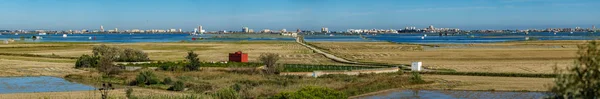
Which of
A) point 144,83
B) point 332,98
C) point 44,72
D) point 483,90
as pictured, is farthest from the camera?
point 44,72

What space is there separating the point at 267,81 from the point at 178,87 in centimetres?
500

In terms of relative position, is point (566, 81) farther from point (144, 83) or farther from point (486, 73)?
point (486, 73)

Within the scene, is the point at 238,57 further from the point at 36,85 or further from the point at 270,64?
the point at 36,85

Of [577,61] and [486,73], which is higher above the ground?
[577,61]

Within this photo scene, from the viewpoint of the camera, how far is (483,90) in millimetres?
27344

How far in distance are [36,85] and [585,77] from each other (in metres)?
27.9

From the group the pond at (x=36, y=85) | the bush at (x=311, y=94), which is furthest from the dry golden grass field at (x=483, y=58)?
the pond at (x=36, y=85)

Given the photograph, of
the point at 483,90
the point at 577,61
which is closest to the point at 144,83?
the point at 483,90

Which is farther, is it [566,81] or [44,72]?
[44,72]

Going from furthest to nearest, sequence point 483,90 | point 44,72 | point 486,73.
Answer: point 44,72 → point 486,73 → point 483,90

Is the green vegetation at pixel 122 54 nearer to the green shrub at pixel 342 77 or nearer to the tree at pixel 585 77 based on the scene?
the green shrub at pixel 342 77

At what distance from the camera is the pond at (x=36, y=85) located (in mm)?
28375

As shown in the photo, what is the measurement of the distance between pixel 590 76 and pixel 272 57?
28.5m

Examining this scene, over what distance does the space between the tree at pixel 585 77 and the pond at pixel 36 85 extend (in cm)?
2431
